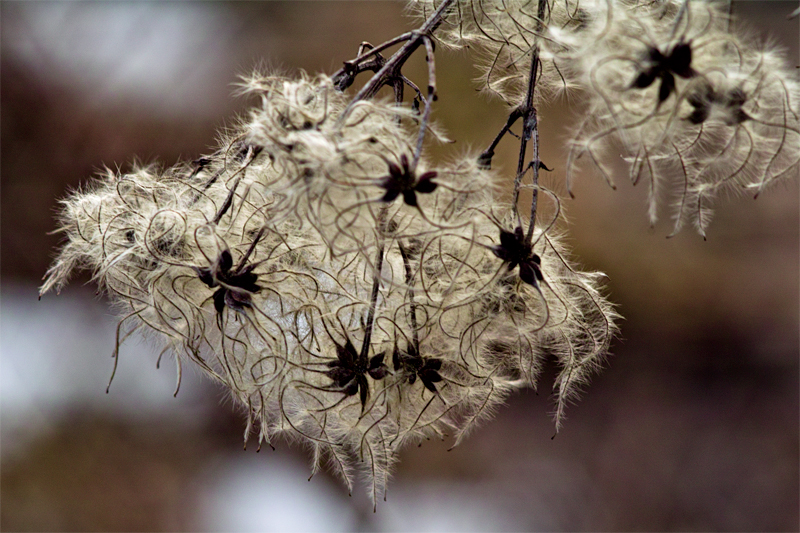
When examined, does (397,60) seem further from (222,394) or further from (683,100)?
(222,394)

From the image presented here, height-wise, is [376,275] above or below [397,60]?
below

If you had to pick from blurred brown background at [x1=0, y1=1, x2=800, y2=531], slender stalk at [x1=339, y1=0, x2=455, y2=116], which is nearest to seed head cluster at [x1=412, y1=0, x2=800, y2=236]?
slender stalk at [x1=339, y1=0, x2=455, y2=116]

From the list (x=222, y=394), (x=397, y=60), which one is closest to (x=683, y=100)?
(x=397, y=60)

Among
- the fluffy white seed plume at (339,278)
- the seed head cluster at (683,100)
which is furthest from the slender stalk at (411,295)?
the seed head cluster at (683,100)

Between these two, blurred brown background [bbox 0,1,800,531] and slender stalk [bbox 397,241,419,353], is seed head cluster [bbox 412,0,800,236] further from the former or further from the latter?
blurred brown background [bbox 0,1,800,531]

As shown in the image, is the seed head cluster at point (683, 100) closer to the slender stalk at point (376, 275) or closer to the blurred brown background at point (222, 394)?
the slender stalk at point (376, 275)

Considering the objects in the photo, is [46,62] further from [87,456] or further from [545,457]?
[545,457]

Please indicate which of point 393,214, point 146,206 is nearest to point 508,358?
point 393,214

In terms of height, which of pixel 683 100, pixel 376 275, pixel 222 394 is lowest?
pixel 222 394
